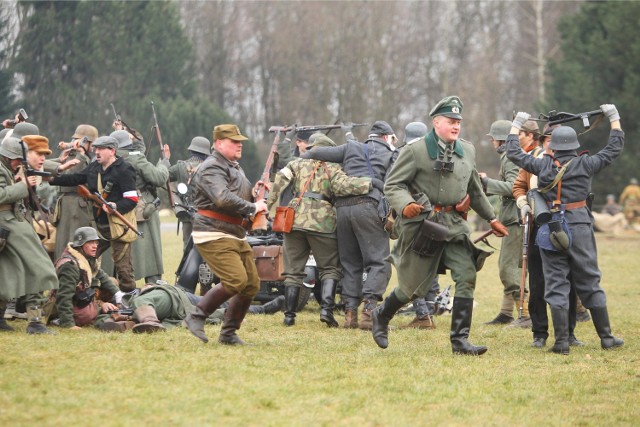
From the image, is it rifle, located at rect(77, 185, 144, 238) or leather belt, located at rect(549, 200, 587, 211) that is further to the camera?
rifle, located at rect(77, 185, 144, 238)

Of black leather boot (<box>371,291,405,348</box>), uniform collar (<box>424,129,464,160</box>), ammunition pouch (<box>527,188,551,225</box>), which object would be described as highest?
uniform collar (<box>424,129,464,160</box>)

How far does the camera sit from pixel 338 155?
11617 mm

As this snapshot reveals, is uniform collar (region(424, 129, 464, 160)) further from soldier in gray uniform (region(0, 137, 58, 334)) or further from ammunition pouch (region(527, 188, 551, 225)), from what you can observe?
soldier in gray uniform (region(0, 137, 58, 334))

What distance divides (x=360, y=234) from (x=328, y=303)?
751mm

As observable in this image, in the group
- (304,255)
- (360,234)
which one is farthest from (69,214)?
(360,234)

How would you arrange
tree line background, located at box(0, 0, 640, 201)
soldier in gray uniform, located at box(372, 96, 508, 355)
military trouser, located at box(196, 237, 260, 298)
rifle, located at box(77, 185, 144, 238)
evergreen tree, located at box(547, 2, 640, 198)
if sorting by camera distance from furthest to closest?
evergreen tree, located at box(547, 2, 640, 198) < tree line background, located at box(0, 0, 640, 201) < rifle, located at box(77, 185, 144, 238) < military trouser, located at box(196, 237, 260, 298) < soldier in gray uniform, located at box(372, 96, 508, 355)

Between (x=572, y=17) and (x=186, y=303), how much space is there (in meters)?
33.3

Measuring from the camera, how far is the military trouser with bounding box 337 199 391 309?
11.5m

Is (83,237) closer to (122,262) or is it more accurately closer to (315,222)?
(122,262)

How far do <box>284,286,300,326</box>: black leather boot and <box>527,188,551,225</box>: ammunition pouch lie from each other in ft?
9.02

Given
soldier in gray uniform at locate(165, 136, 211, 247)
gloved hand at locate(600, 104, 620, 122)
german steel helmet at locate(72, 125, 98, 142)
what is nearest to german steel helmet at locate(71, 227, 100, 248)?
german steel helmet at locate(72, 125, 98, 142)

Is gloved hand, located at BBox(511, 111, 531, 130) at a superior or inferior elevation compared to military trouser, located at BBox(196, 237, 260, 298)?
superior

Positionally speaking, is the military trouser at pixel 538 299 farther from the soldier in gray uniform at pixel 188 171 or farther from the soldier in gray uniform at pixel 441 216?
the soldier in gray uniform at pixel 188 171

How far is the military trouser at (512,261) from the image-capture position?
40.1 ft
